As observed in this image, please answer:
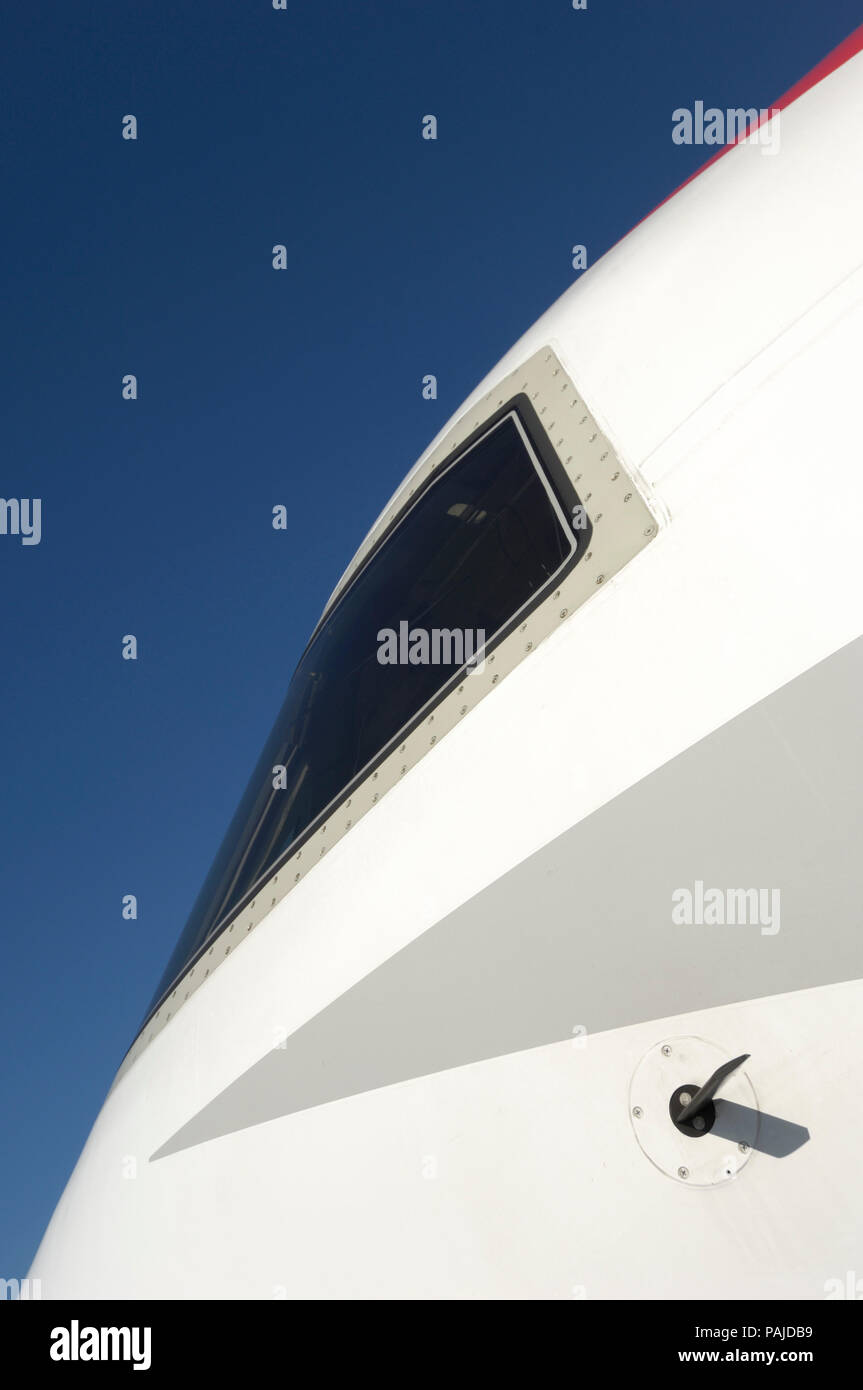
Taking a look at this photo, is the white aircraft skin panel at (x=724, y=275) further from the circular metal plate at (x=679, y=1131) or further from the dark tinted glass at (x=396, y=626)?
the circular metal plate at (x=679, y=1131)

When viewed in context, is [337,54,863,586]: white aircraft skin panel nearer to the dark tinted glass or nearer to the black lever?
the dark tinted glass

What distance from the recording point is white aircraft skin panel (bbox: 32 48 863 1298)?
108 inches

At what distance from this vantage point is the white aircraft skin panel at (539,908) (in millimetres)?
2748

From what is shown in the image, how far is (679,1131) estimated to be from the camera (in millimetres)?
2795

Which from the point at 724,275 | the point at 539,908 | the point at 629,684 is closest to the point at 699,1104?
the point at 539,908

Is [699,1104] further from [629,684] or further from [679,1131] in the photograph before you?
[629,684]

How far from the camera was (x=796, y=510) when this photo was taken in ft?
10.0

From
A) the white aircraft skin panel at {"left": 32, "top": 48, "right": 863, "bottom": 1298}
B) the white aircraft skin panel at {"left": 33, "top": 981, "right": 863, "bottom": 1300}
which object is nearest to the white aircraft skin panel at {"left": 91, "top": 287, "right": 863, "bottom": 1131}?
the white aircraft skin panel at {"left": 32, "top": 48, "right": 863, "bottom": 1298}

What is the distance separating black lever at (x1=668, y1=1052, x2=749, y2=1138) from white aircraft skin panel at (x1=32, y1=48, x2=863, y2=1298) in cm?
9

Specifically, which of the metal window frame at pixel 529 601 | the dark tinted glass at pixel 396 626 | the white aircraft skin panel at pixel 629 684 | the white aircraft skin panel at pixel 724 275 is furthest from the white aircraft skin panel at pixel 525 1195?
the white aircraft skin panel at pixel 724 275

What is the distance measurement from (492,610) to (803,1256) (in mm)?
2013

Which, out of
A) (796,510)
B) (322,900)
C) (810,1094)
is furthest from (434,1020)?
(796,510)

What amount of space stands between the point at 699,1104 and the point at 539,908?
24.3 inches
